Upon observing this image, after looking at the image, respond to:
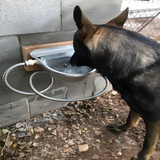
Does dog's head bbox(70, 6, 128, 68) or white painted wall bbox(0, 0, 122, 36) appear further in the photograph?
white painted wall bbox(0, 0, 122, 36)

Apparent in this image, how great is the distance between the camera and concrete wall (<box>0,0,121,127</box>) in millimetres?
1467

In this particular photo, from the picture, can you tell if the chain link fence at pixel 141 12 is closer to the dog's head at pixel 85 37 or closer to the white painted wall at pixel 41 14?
the white painted wall at pixel 41 14

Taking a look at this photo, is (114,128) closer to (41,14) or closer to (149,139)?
(149,139)

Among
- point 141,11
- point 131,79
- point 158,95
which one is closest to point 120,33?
point 131,79

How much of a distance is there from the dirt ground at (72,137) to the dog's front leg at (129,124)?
0.23ft

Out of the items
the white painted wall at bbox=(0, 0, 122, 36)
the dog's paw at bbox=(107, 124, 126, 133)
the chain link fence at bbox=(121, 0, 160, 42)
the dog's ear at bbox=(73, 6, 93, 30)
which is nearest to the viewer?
the dog's ear at bbox=(73, 6, 93, 30)

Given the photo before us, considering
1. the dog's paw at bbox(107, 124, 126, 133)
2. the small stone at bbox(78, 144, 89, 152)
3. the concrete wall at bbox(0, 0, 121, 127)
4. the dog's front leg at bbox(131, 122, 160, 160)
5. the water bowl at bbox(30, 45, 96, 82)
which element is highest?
the concrete wall at bbox(0, 0, 121, 127)

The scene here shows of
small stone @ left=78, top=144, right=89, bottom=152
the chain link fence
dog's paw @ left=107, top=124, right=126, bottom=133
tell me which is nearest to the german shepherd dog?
dog's paw @ left=107, top=124, right=126, bottom=133

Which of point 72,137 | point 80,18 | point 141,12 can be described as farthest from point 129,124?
point 141,12

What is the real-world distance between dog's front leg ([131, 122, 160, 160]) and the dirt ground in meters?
0.22

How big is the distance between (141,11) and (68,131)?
6.87 feet

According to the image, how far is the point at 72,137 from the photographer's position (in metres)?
2.05

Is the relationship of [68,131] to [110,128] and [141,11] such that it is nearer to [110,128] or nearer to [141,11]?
[110,128]

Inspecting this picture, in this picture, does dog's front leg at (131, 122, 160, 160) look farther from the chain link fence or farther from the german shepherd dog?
the chain link fence
